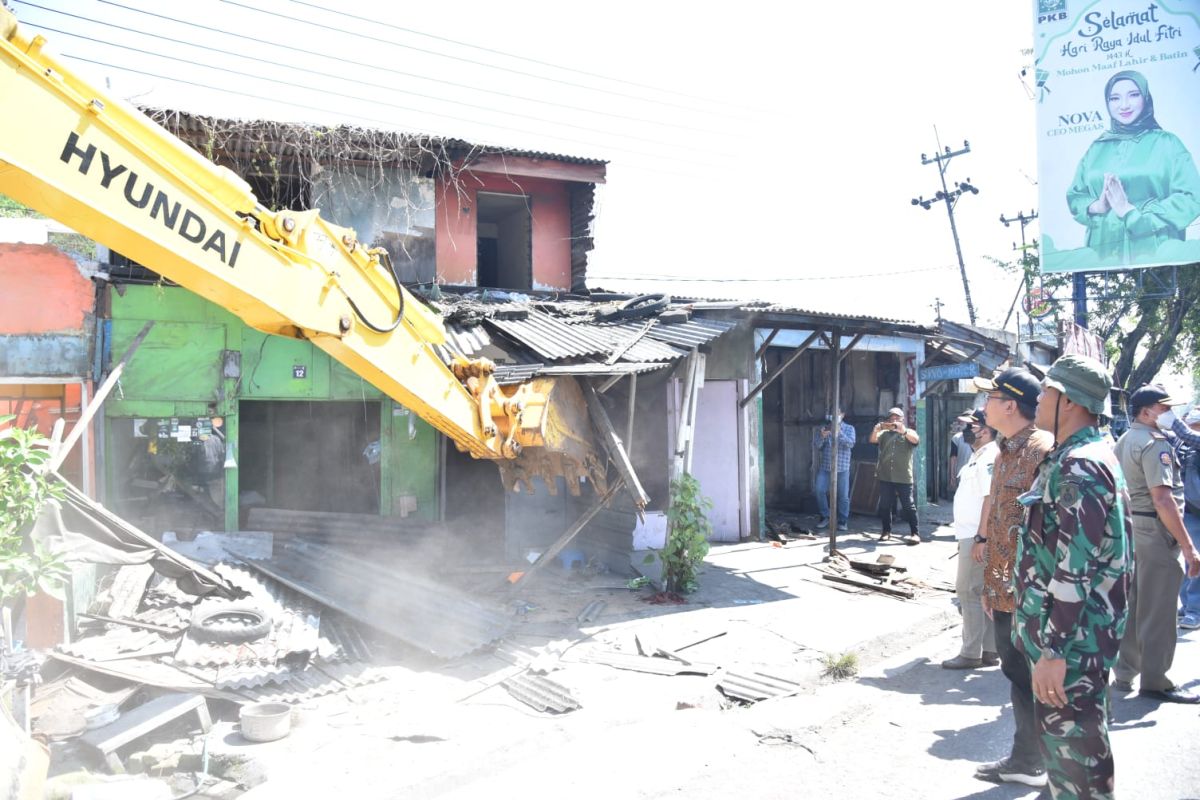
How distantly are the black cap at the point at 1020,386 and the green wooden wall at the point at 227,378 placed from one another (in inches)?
311

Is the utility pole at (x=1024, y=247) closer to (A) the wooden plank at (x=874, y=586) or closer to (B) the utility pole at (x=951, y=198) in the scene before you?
(B) the utility pole at (x=951, y=198)

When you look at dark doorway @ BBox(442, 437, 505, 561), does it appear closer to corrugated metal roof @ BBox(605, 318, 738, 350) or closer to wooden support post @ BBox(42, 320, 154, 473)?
corrugated metal roof @ BBox(605, 318, 738, 350)

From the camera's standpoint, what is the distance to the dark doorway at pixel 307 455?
1056 cm

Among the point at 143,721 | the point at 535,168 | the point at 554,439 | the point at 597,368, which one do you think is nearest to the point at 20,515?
the point at 143,721

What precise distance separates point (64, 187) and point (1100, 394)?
175 inches

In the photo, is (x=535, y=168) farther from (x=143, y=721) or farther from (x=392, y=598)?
(x=143, y=721)

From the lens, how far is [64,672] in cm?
519

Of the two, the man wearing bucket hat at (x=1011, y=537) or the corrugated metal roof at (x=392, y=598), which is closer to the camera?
the man wearing bucket hat at (x=1011, y=537)

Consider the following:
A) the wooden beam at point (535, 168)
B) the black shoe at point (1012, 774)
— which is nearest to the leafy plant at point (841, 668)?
the black shoe at point (1012, 774)

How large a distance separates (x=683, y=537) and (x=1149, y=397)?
4385 mm

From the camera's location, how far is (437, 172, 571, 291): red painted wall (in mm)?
11664

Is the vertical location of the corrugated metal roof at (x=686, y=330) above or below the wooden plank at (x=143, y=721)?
above

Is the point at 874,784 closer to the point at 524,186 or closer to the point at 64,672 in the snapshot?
the point at 64,672

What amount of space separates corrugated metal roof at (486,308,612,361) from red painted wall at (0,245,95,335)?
15.9 ft
